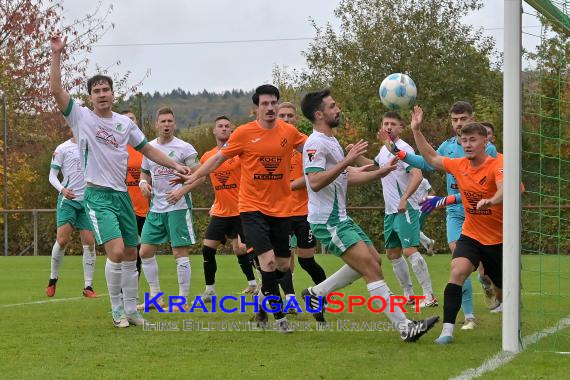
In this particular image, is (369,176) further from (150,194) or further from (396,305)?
(150,194)

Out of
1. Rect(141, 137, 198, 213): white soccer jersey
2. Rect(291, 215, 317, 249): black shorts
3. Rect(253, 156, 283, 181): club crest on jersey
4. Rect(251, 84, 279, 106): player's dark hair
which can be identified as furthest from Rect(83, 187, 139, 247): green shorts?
Rect(141, 137, 198, 213): white soccer jersey

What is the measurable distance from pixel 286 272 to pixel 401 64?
101 feet

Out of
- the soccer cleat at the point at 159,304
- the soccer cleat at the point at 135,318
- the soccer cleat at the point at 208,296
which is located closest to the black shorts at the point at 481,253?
the soccer cleat at the point at 135,318

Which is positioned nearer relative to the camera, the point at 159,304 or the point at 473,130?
the point at 473,130

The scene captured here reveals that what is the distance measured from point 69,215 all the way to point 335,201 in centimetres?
589

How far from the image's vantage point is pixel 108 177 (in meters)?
9.44

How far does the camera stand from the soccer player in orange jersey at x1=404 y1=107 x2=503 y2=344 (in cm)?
823

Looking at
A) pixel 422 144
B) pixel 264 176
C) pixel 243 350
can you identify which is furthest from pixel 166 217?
pixel 422 144

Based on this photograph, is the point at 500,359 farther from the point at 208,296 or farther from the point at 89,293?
the point at 89,293

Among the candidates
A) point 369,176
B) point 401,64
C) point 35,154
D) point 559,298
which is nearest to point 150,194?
point 369,176

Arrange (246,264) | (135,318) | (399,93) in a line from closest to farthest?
1. (135,318)
2. (399,93)
3. (246,264)

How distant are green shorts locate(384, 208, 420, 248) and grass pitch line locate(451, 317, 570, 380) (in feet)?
9.26

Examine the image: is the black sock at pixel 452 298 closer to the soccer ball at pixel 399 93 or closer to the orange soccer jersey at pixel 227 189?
the soccer ball at pixel 399 93

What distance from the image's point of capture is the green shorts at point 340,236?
8.45 metres
